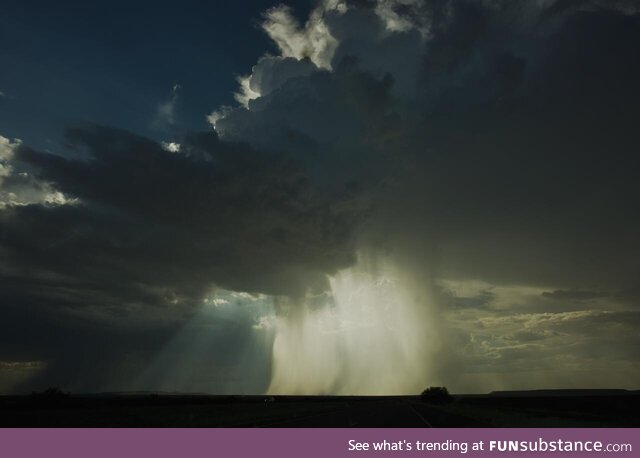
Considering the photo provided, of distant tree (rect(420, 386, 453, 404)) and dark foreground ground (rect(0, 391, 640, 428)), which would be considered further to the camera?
distant tree (rect(420, 386, 453, 404))

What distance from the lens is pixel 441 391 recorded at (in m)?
158

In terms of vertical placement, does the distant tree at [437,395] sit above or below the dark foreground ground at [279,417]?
above

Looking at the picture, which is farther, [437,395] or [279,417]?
[437,395]

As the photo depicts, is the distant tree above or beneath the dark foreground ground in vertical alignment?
above

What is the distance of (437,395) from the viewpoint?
511 feet

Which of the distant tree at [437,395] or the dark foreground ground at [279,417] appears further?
the distant tree at [437,395]

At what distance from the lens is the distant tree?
5999 inches

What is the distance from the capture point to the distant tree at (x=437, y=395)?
5999 inches

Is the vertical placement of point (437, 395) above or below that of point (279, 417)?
above
